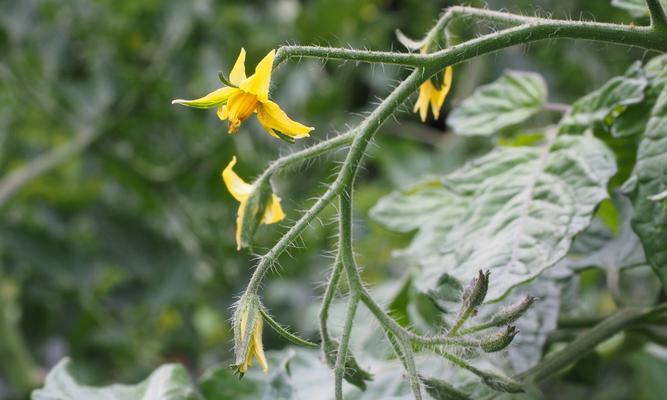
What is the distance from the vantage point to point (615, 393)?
6.72ft

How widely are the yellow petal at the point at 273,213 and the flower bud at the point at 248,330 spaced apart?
6 centimetres

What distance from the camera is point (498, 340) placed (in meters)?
0.65

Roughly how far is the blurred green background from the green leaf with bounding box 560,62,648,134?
0.88 m

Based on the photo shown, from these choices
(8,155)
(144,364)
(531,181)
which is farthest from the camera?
(8,155)

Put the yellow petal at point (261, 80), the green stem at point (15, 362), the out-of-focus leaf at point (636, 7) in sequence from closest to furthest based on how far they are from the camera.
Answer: the yellow petal at point (261, 80), the out-of-focus leaf at point (636, 7), the green stem at point (15, 362)

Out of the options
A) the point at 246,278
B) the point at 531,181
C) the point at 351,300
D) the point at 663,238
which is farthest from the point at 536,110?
the point at 246,278

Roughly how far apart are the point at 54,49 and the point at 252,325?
1.68 meters

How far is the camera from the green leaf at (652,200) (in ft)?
2.38

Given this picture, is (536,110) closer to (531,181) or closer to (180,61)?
(531,181)

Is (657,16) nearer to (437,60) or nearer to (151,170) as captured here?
(437,60)

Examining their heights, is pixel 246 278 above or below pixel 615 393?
above

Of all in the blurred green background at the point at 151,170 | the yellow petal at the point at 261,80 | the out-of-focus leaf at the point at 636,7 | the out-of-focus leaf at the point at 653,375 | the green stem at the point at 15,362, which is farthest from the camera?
the blurred green background at the point at 151,170

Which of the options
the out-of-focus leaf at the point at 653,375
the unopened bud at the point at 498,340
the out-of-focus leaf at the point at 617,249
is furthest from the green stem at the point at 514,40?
the out-of-focus leaf at the point at 653,375

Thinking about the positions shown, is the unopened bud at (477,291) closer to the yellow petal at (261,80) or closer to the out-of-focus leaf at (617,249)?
the yellow petal at (261,80)
